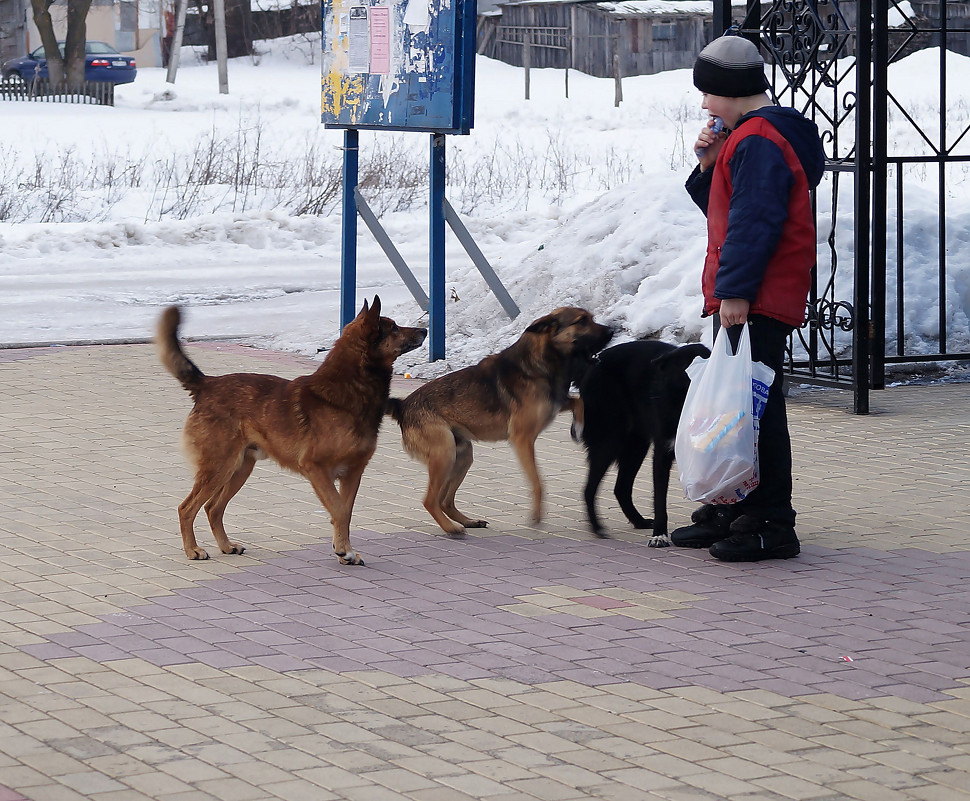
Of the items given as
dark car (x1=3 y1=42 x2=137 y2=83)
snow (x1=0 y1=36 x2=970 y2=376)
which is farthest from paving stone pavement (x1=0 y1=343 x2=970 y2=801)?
dark car (x1=3 y1=42 x2=137 y2=83)

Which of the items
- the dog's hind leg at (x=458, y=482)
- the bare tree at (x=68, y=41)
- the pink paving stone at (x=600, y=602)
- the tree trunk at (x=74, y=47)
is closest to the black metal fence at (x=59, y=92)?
the bare tree at (x=68, y=41)

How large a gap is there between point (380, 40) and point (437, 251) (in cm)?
170

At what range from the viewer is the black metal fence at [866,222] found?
9328mm

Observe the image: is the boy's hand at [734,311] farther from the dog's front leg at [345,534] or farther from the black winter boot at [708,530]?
the dog's front leg at [345,534]

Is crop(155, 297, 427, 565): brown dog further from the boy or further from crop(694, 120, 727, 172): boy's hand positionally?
crop(694, 120, 727, 172): boy's hand

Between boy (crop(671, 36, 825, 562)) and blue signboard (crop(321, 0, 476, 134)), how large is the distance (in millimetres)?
4548

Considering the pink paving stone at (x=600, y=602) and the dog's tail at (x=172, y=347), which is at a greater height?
the dog's tail at (x=172, y=347)

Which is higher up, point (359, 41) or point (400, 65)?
point (359, 41)

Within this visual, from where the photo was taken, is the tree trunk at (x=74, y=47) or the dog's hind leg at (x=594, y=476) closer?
the dog's hind leg at (x=594, y=476)

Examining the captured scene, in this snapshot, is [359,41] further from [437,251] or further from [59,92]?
[59,92]

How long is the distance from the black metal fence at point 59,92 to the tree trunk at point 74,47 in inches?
137

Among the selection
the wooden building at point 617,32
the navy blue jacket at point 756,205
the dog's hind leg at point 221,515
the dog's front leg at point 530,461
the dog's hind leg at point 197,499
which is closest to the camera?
the navy blue jacket at point 756,205

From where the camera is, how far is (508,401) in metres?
6.62

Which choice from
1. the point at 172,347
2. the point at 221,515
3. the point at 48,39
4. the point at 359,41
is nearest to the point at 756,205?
the point at 172,347
